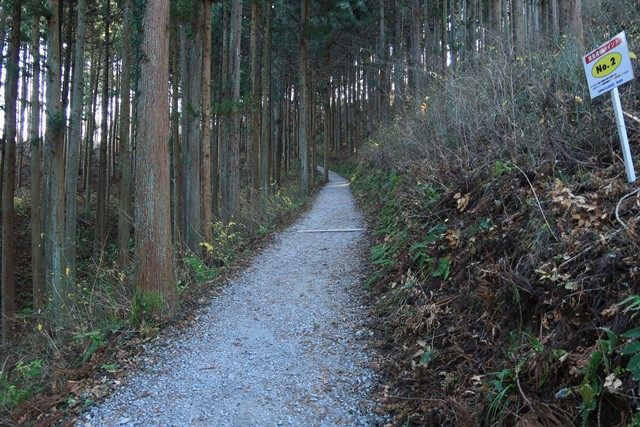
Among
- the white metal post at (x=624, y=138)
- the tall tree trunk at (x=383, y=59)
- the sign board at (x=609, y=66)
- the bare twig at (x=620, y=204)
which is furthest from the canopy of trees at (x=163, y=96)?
the bare twig at (x=620, y=204)

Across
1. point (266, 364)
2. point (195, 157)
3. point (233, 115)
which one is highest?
point (233, 115)

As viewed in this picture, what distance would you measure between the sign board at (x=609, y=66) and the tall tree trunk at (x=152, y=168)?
509 cm

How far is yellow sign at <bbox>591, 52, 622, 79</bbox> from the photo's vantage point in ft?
11.4

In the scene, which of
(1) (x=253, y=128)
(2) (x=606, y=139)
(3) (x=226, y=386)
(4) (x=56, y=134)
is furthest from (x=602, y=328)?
(1) (x=253, y=128)

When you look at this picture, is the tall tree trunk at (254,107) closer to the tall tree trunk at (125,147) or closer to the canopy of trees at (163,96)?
the canopy of trees at (163,96)

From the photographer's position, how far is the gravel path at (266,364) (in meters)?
3.93

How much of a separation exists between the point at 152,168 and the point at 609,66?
5.28 m

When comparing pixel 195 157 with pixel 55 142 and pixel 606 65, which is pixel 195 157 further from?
pixel 606 65

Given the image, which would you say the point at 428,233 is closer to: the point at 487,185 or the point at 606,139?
the point at 487,185

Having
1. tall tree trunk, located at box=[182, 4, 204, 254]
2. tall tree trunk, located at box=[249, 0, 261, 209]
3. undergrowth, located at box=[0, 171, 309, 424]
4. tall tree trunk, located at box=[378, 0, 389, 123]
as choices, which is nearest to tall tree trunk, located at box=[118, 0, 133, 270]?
tall tree trunk, located at box=[182, 4, 204, 254]

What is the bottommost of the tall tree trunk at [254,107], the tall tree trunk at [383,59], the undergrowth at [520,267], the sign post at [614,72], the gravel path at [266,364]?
the gravel path at [266,364]

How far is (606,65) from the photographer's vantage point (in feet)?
11.8

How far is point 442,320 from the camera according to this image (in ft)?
14.6

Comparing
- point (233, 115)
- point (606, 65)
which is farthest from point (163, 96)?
point (233, 115)
